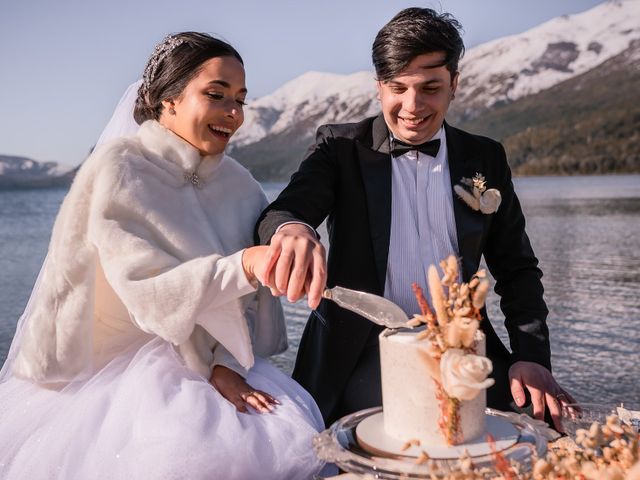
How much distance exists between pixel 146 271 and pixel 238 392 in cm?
54

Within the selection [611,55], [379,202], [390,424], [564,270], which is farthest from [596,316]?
[611,55]

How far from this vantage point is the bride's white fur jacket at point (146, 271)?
257 centimetres

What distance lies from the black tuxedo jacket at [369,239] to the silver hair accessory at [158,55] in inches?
28.8

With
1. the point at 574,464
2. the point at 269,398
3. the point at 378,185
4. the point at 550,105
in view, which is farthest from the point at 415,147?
the point at 550,105

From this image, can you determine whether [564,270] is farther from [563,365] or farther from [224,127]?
[224,127]

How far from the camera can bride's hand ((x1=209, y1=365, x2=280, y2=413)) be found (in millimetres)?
2660

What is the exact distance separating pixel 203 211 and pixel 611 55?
158 m

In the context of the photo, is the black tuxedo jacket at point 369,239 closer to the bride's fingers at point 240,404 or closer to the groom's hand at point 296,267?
the bride's fingers at point 240,404

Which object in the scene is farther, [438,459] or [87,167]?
[87,167]

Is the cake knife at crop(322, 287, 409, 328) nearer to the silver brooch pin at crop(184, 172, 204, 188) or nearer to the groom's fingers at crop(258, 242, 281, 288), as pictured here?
the groom's fingers at crop(258, 242, 281, 288)

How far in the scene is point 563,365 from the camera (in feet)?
22.6

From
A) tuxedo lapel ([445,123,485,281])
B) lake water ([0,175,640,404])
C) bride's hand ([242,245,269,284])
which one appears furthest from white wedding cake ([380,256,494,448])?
lake water ([0,175,640,404])

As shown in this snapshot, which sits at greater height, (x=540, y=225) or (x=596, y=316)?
(x=596, y=316)

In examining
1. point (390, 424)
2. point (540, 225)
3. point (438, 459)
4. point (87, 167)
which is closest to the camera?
point (438, 459)
